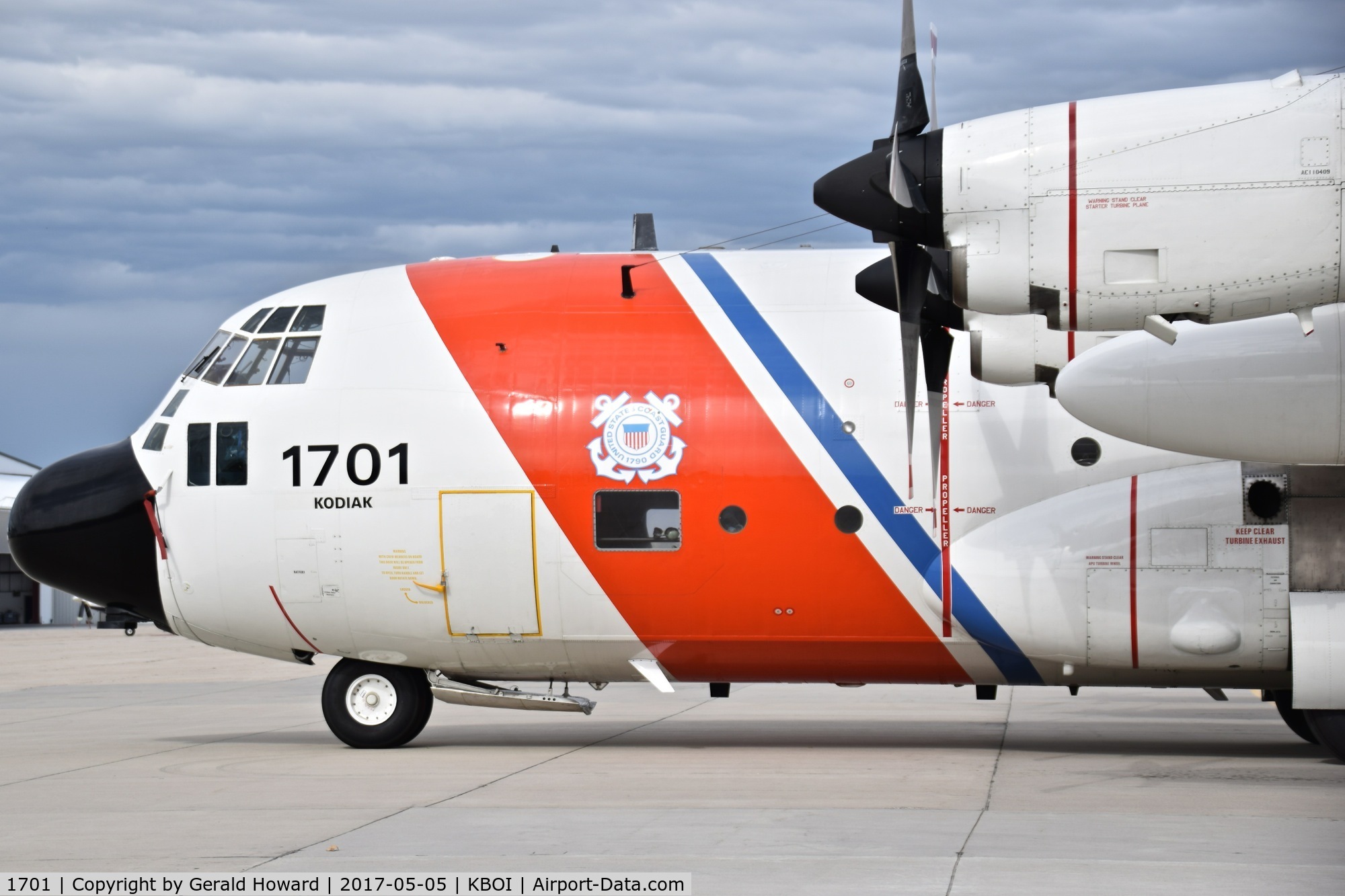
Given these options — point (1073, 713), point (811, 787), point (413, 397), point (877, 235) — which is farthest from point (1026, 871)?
point (1073, 713)

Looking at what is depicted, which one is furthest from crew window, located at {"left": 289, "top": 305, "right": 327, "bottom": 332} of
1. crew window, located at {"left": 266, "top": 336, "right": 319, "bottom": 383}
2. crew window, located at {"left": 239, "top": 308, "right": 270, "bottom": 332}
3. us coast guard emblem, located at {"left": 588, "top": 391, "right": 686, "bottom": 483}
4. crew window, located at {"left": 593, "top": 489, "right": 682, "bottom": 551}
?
crew window, located at {"left": 593, "top": 489, "right": 682, "bottom": 551}

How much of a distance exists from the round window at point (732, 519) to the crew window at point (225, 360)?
5279 mm

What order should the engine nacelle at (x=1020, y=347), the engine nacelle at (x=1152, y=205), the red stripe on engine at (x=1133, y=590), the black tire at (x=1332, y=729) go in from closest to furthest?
the engine nacelle at (x=1152, y=205) → the engine nacelle at (x=1020, y=347) → the black tire at (x=1332, y=729) → the red stripe on engine at (x=1133, y=590)

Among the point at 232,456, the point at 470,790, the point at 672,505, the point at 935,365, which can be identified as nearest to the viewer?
the point at 470,790

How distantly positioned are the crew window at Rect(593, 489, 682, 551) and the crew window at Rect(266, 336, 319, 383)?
3354 millimetres

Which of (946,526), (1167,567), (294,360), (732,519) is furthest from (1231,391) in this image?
(294,360)

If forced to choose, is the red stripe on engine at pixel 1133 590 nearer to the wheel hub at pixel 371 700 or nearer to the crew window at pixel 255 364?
the wheel hub at pixel 371 700

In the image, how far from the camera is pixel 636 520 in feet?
45.6

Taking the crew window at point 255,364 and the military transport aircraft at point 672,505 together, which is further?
the crew window at point 255,364

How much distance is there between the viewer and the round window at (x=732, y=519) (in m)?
13.7

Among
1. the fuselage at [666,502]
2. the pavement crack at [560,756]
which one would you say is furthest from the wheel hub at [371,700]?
the pavement crack at [560,756]

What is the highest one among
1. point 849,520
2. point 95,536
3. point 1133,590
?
point 849,520

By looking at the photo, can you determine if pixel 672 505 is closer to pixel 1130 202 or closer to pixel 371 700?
pixel 371 700

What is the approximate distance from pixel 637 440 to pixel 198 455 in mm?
4480
